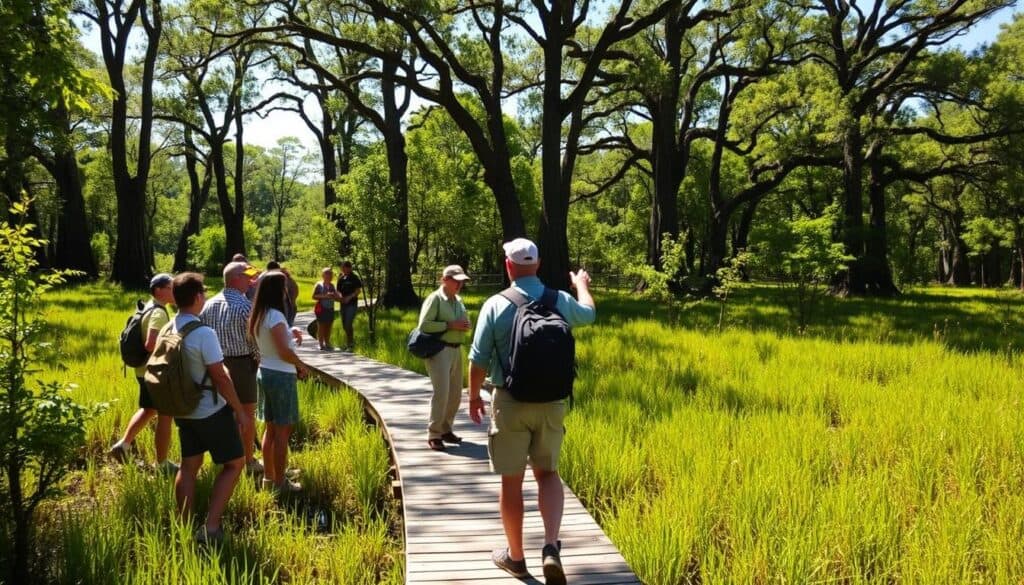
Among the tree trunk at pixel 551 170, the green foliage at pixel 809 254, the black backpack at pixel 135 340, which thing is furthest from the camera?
the tree trunk at pixel 551 170

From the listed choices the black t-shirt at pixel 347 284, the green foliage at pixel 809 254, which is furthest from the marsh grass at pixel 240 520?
the green foliage at pixel 809 254

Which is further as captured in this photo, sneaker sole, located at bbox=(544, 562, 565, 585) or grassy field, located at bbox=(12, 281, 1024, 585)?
grassy field, located at bbox=(12, 281, 1024, 585)

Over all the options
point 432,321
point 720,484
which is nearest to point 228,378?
point 432,321

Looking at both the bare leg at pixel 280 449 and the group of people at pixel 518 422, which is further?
the bare leg at pixel 280 449

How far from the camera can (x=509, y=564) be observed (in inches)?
133

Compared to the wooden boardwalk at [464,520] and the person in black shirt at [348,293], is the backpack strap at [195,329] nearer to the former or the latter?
the wooden boardwalk at [464,520]

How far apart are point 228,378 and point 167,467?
2.00m

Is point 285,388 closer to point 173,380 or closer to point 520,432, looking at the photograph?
point 173,380

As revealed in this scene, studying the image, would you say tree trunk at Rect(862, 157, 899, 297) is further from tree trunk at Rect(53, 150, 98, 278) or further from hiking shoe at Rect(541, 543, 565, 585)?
tree trunk at Rect(53, 150, 98, 278)

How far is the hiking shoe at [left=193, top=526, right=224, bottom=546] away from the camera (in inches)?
154

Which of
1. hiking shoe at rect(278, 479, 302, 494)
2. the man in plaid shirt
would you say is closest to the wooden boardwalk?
hiking shoe at rect(278, 479, 302, 494)

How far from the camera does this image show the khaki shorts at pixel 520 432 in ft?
10.5

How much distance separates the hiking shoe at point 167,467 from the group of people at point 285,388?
16mm

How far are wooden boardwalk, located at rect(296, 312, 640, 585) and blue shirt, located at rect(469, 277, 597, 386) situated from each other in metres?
1.13
